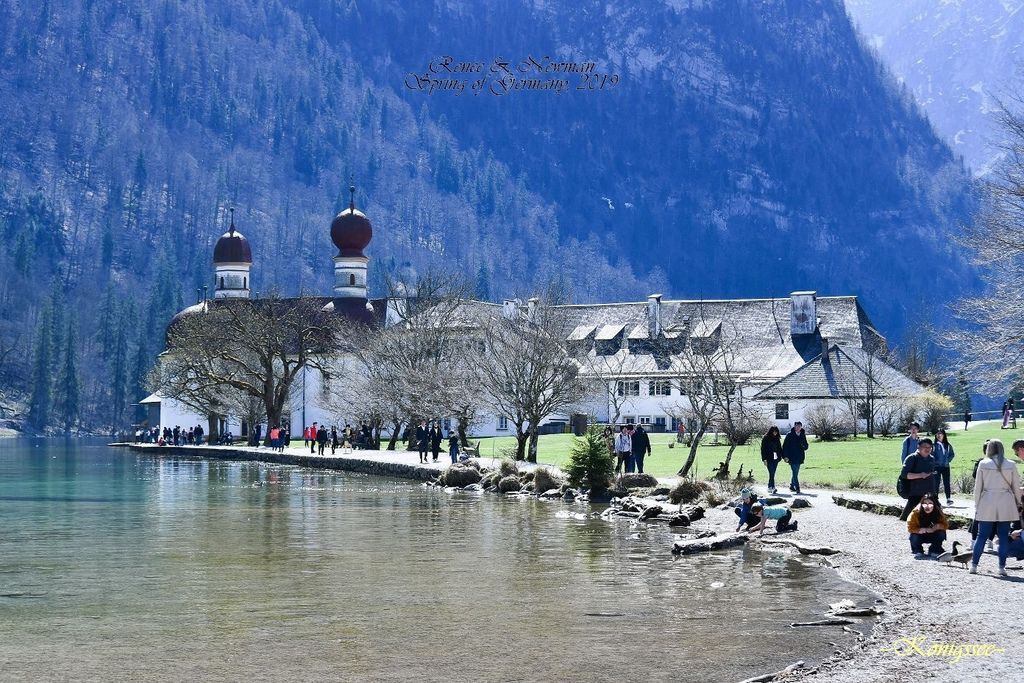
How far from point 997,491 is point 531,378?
37.0 m

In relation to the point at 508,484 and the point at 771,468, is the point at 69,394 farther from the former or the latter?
the point at 771,468

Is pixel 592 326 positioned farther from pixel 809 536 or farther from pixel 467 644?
pixel 467 644

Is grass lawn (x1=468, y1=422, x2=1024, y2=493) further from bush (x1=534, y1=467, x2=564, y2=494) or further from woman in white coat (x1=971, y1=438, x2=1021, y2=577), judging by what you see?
woman in white coat (x1=971, y1=438, x2=1021, y2=577)

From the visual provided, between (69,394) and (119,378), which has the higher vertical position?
(119,378)

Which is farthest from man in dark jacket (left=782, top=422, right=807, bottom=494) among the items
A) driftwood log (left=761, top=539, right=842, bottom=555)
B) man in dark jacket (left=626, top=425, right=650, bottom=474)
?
driftwood log (left=761, top=539, right=842, bottom=555)

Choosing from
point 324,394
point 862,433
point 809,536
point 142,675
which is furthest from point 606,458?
point 324,394

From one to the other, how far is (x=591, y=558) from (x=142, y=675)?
467 inches

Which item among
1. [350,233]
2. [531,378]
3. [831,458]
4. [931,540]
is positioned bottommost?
[931,540]

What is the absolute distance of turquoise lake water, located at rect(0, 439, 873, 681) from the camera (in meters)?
16.7

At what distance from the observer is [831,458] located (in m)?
51.5

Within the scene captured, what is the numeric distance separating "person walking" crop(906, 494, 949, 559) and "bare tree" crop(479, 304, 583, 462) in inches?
1243

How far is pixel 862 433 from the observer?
7531 cm

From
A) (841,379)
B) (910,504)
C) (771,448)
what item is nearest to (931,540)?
(910,504)

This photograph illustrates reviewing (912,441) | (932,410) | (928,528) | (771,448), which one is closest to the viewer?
(928,528)
